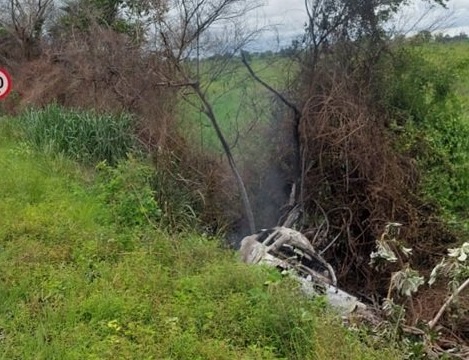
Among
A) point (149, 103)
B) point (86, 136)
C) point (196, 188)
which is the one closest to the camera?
point (196, 188)

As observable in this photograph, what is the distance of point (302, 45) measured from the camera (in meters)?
7.41

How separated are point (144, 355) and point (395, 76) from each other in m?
5.99

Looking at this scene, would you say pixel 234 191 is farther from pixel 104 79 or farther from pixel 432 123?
pixel 104 79

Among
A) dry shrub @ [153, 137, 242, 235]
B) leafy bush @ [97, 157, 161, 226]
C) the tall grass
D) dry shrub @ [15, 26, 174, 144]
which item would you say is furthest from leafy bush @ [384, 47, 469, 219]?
the tall grass

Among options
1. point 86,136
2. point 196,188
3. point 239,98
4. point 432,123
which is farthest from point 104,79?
point 432,123

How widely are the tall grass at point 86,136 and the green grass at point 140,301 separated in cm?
246

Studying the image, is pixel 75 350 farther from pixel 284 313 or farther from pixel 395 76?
pixel 395 76

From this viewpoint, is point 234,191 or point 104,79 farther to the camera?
point 104,79

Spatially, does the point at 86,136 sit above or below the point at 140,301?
above

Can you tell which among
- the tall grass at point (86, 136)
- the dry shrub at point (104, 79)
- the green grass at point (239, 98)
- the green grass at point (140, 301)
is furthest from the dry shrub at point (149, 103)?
the green grass at point (140, 301)

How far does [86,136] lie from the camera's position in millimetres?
7793

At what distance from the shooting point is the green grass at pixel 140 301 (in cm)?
329

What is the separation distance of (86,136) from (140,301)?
14.7 ft

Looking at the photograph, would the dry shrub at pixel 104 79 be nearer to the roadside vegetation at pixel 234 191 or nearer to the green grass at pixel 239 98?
the roadside vegetation at pixel 234 191
